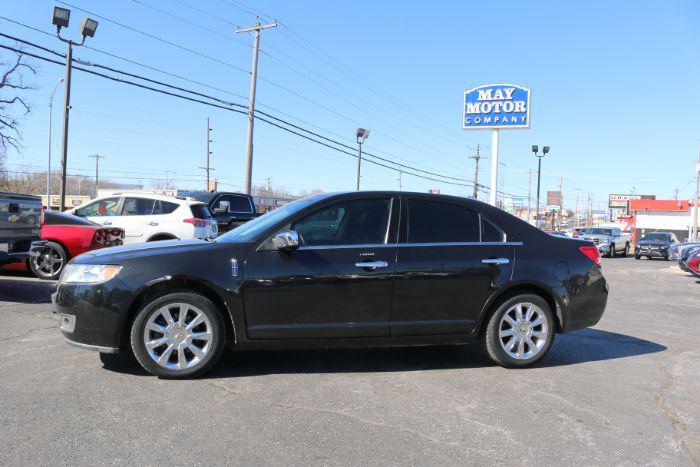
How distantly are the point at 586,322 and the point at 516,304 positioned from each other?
89 cm

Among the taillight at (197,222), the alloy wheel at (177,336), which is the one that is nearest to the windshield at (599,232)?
the taillight at (197,222)

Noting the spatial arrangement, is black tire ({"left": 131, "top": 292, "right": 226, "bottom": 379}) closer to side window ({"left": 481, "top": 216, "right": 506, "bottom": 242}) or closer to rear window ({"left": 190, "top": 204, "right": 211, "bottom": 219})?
side window ({"left": 481, "top": 216, "right": 506, "bottom": 242})

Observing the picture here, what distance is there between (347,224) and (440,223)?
90 centimetres

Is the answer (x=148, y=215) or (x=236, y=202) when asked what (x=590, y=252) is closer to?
(x=148, y=215)

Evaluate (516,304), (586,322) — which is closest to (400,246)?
(516,304)

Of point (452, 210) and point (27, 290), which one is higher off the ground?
point (452, 210)

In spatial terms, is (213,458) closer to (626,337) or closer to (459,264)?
(459,264)

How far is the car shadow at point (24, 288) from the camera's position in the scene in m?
8.13

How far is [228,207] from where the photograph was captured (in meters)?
15.8

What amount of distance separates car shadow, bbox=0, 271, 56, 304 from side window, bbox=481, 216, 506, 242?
6.30m

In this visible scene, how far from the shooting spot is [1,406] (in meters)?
3.85

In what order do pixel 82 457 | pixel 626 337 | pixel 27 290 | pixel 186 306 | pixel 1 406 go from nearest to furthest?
pixel 82 457 → pixel 1 406 → pixel 186 306 → pixel 626 337 → pixel 27 290

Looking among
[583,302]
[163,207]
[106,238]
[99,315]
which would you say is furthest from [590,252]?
[163,207]

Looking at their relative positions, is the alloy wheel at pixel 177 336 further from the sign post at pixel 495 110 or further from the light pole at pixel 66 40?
the sign post at pixel 495 110
